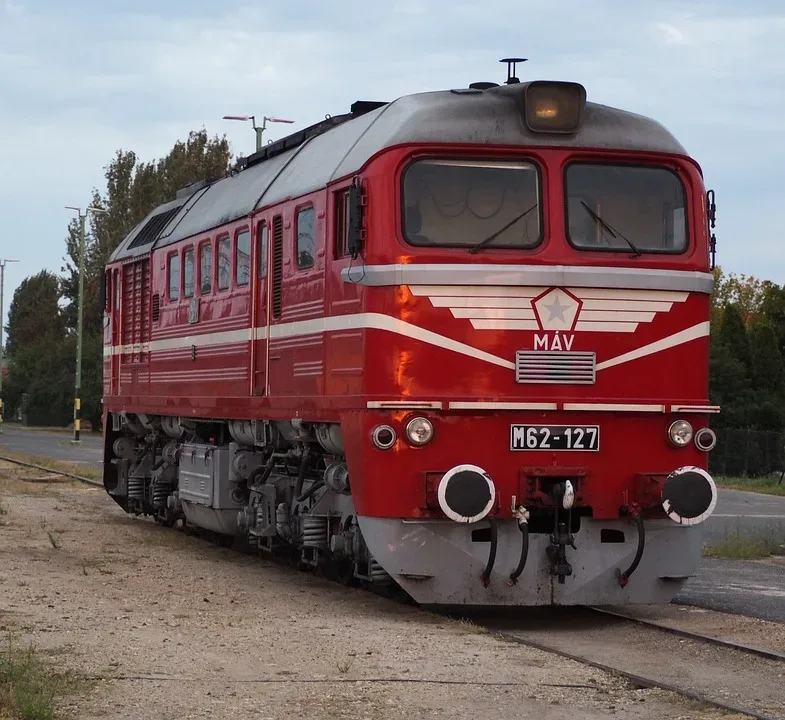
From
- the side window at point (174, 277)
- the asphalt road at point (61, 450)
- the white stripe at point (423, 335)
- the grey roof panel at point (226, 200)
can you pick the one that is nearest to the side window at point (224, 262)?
the grey roof panel at point (226, 200)

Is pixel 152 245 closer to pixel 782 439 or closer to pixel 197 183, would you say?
pixel 197 183

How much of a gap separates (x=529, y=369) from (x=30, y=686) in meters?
4.67

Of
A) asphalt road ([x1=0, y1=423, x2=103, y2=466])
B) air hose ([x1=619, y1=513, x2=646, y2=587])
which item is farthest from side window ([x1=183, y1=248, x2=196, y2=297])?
asphalt road ([x1=0, y1=423, x2=103, y2=466])

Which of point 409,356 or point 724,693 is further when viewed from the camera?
point 409,356

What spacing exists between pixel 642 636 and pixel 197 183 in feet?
33.5

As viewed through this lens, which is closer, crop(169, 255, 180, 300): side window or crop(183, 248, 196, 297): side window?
crop(183, 248, 196, 297): side window

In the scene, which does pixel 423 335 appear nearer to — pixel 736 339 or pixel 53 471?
pixel 53 471

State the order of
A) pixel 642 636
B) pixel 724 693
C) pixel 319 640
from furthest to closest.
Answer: pixel 642 636, pixel 319 640, pixel 724 693

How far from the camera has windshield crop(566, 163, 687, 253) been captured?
11852 millimetres

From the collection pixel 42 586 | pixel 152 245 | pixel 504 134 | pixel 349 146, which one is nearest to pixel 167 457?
pixel 152 245

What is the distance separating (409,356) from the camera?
1140 centimetres

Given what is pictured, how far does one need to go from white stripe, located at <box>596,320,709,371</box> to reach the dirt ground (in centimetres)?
221

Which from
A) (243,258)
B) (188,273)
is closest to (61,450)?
(188,273)

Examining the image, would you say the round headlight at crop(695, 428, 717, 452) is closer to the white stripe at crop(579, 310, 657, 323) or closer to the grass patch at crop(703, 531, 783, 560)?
the white stripe at crop(579, 310, 657, 323)
